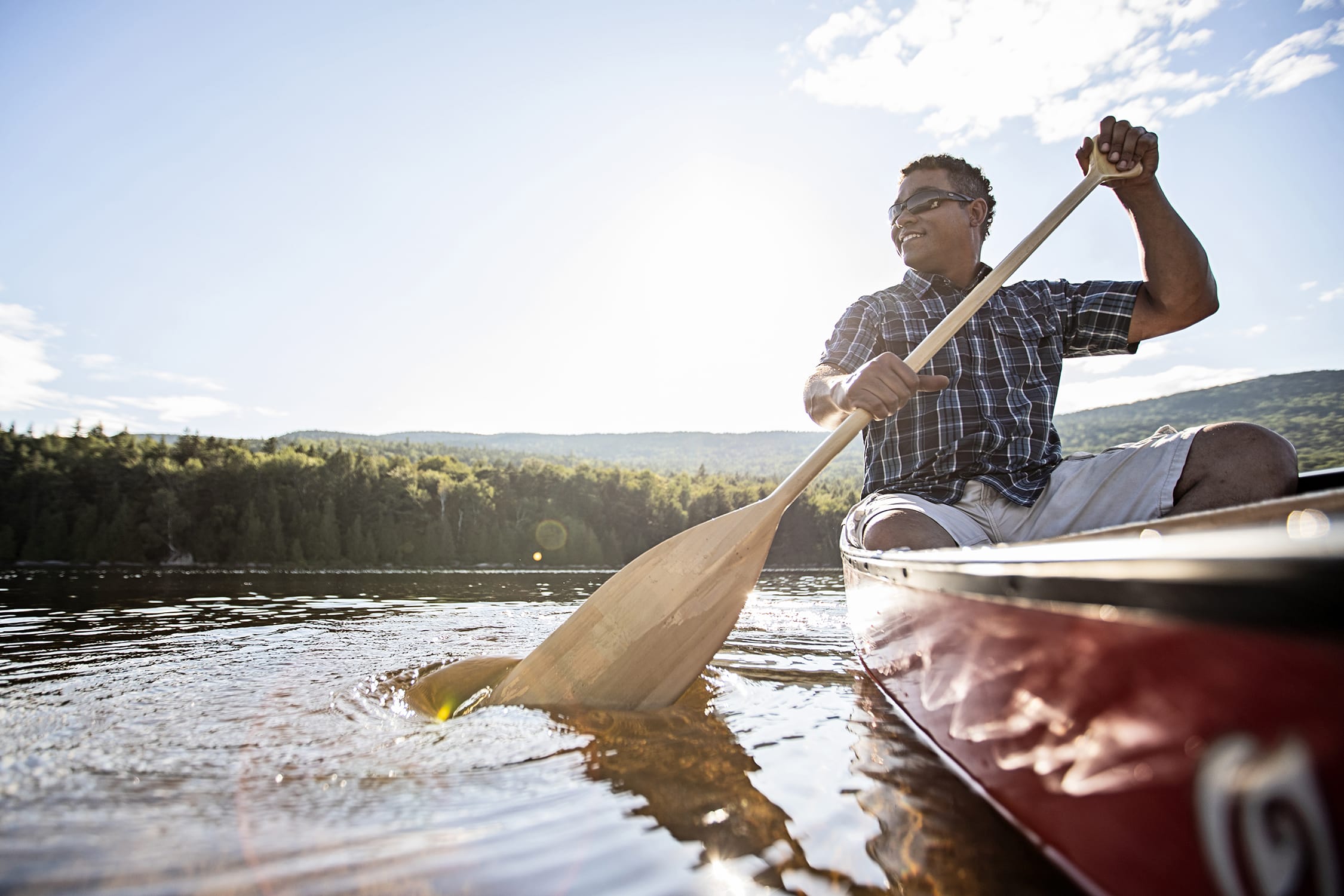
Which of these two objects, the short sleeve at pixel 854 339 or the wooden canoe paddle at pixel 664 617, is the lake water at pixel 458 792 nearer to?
the wooden canoe paddle at pixel 664 617

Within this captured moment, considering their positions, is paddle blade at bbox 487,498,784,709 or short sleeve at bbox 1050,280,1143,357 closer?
paddle blade at bbox 487,498,784,709

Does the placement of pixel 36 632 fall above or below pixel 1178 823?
below

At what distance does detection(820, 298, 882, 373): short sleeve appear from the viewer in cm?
331

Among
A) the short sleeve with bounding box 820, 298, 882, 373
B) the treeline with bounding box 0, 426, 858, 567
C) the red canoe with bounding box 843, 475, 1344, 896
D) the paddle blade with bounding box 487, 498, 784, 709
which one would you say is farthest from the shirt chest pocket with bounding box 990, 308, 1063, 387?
the treeline with bounding box 0, 426, 858, 567

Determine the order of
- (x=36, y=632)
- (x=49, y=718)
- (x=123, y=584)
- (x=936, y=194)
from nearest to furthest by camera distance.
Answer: (x=49, y=718), (x=936, y=194), (x=36, y=632), (x=123, y=584)

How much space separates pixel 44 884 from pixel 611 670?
1827mm

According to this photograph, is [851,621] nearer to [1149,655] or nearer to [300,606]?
[1149,655]

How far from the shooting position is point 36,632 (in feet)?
17.7

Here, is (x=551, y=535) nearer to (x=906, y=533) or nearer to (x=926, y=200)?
(x=926, y=200)

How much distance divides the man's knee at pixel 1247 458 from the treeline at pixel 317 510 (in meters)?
45.4

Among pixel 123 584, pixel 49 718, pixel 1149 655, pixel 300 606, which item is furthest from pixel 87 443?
pixel 1149 655

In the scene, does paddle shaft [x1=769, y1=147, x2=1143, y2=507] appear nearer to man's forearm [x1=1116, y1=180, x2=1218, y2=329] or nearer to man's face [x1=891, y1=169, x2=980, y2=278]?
man's forearm [x1=1116, y1=180, x2=1218, y2=329]

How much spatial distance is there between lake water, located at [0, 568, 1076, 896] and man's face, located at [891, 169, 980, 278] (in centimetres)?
218

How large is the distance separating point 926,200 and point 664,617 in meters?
2.41
